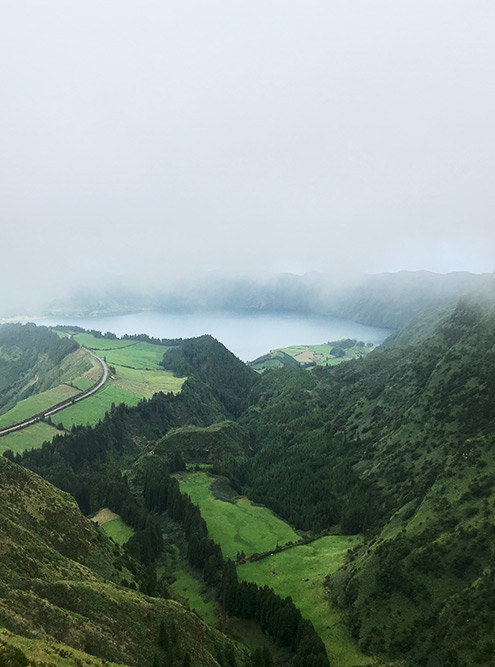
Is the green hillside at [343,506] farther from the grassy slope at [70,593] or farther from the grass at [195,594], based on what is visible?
the grassy slope at [70,593]

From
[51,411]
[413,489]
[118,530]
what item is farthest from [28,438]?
[413,489]

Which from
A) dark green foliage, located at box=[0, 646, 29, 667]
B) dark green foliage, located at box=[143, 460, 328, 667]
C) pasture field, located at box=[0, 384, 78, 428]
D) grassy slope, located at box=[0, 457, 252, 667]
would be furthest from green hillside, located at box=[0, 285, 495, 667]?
pasture field, located at box=[0, 384, 78, 428]

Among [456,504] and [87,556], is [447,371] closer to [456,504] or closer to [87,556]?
[456,504]

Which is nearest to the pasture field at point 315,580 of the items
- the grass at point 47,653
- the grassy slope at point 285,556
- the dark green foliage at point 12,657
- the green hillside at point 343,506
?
the grassy slope at point 285,556

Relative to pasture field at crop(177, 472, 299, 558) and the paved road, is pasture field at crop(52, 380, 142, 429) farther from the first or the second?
pasture field at crop(177, 472, 299, 558)

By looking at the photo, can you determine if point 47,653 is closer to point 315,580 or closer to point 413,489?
point 315,580

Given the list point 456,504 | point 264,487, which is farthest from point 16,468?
point 264,487
